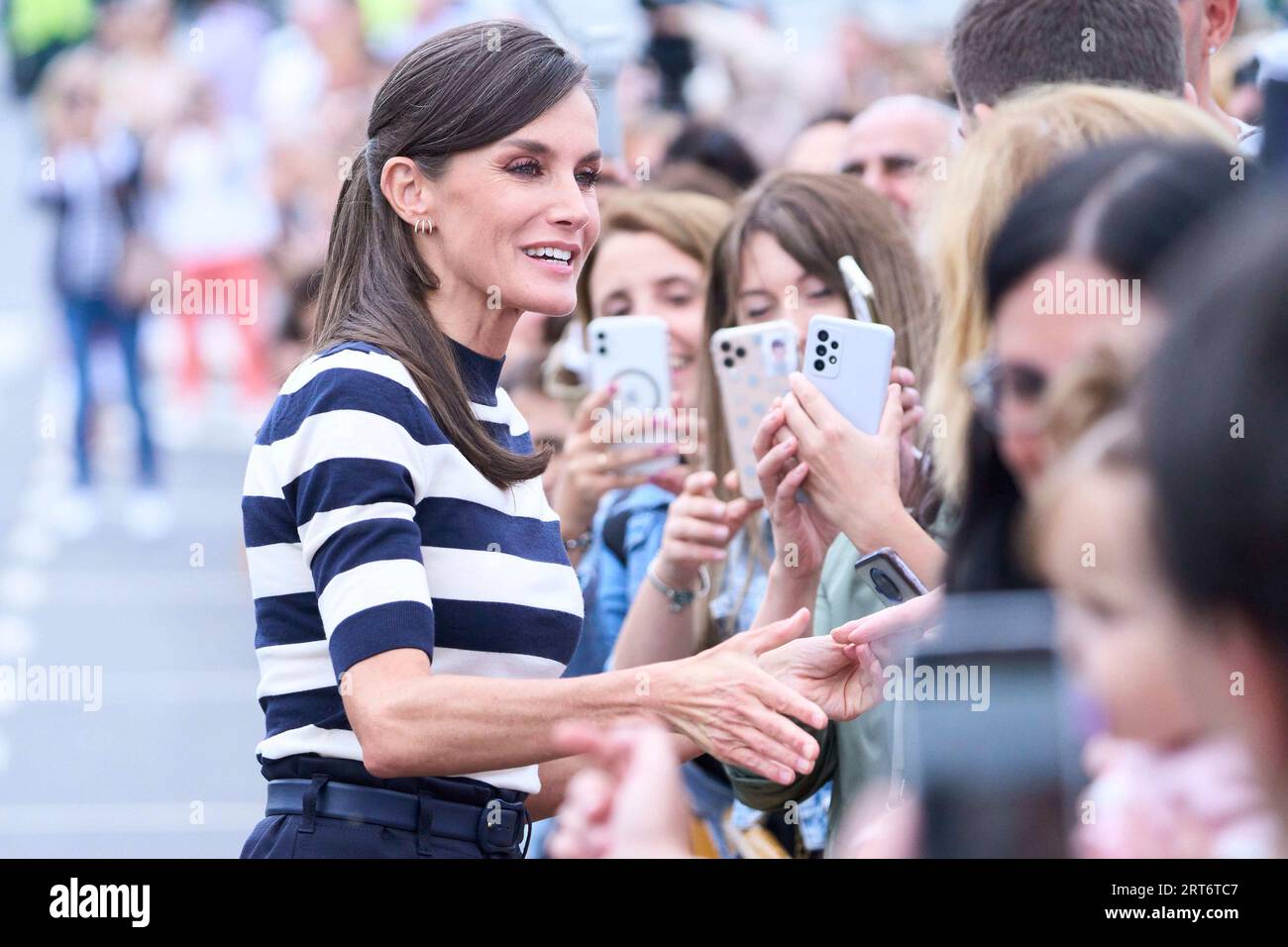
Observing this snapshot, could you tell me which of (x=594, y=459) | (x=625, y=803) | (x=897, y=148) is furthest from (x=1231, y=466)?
(x=897, y=148)

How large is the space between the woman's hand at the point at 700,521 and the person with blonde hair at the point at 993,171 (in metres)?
0.54

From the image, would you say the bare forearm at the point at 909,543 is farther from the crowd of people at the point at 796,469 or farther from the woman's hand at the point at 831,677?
the woman's hand at the point at 831,677

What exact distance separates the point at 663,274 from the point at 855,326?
45.9 inches

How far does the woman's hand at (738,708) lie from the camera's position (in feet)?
5.80

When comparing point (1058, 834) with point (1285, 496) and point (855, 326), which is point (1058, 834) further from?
point (855, 326)

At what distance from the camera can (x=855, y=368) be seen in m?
2.45

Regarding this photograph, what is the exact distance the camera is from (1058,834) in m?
1.11

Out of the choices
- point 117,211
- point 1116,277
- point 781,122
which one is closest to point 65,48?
point 117,211

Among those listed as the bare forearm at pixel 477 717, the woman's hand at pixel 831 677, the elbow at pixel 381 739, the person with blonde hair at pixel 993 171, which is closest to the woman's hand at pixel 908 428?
the person with blonde hair at pixel 993 171

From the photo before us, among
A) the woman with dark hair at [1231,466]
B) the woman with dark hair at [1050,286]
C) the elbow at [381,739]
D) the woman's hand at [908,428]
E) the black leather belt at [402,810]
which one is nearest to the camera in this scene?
the woman with dark hair at [1231,466]

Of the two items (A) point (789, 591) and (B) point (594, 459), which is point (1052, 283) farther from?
(B) point (594, 459)

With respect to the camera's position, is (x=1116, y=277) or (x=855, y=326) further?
(x=855, y=326)

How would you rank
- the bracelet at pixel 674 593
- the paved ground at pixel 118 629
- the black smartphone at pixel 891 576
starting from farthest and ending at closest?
the paved ground at pixel 118 629 < the bracelet at pixel 674 593 < the black smartphone at pixel 891 576

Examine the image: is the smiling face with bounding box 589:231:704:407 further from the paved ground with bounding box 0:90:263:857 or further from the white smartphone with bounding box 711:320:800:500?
the paved ground with bounding box 0:90:263:857
